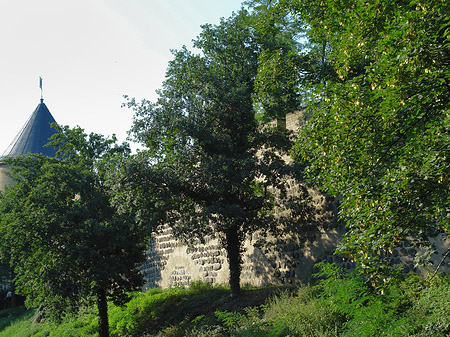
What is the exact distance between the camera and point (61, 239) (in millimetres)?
11656

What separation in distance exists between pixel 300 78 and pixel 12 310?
66.5 ft

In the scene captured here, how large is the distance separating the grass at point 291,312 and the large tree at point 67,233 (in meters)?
1.34

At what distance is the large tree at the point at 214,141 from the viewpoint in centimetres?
1084

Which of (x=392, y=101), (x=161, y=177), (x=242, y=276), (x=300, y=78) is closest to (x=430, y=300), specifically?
(x=392, y=101)

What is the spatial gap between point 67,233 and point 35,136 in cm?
2624

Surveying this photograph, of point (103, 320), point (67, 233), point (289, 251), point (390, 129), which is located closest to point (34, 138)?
point (103, 320)

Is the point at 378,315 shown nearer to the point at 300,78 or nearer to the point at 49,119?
the point at 300,78

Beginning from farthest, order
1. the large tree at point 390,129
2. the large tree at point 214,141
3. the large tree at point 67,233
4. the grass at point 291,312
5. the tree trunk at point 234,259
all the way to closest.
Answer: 1. the tree trunk at point 234,259
2. the large tree at point 67,233
3. the large tree at point 214,141
4. the grass at point 291,312
5. the large tree at point 390,129

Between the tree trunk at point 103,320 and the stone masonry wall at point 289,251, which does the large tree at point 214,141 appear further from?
the tree trunk at point 103,320

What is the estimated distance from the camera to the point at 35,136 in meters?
35.4

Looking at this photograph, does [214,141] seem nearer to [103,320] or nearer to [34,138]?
[103,320]

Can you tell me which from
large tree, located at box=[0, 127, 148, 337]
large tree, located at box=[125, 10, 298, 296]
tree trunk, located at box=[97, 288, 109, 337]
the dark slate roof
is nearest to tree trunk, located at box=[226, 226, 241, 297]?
large tree, located at box=[125, 10, 298, 296]

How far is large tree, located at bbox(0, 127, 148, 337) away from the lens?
451 inches

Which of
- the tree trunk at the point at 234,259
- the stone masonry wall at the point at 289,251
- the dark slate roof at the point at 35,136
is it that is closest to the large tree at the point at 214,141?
the tree trunk at the point at 234,259
